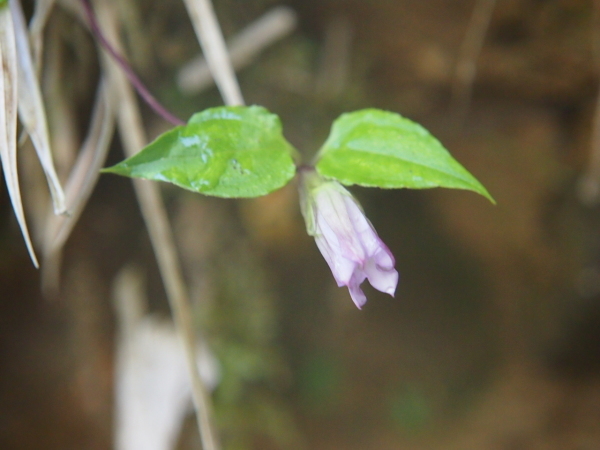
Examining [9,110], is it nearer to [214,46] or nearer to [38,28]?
[38,28]

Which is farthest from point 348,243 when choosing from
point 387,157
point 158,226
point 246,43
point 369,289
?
point 369,289

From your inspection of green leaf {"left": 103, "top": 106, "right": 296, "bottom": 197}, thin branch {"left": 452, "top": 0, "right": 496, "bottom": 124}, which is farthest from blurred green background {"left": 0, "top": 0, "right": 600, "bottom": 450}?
green leaf {"left": 103, "top": 106, "right": 296, "bottom": 197}

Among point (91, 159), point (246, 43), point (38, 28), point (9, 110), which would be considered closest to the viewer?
point (9, 110)

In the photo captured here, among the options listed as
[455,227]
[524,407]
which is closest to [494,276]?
[455,227]

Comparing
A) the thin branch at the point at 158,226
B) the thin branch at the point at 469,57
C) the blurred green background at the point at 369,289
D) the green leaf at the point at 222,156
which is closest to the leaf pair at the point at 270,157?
the green leaf at the point at 222,156

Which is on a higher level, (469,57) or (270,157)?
(469,57)

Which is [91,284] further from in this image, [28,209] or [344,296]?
[344,296]
